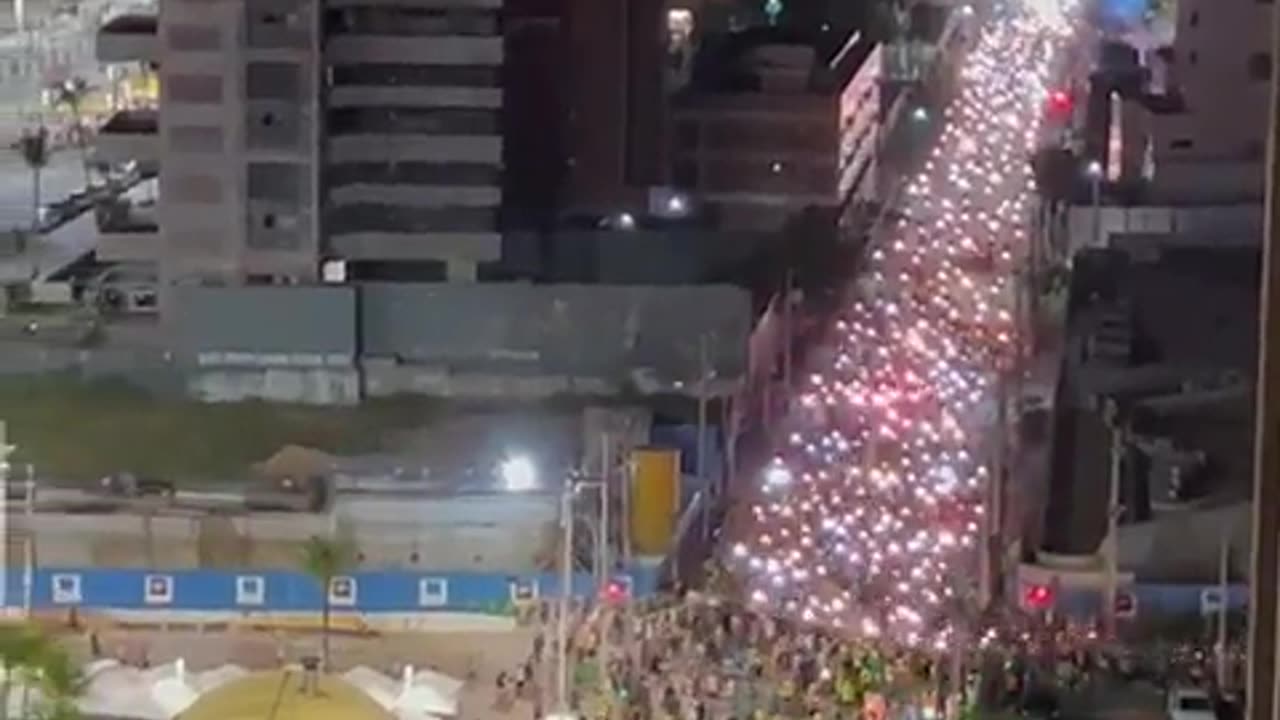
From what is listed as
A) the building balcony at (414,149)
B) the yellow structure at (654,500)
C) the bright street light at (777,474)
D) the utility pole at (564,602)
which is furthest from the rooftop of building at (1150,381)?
the building balcony at (414,149)

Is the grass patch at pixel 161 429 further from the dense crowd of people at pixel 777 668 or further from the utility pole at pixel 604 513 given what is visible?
the dense crowd of people at pixel 777 668

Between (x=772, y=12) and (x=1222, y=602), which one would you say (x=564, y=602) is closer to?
(x=1222, y=602)

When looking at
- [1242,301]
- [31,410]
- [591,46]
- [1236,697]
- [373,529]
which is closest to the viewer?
[1236,697]

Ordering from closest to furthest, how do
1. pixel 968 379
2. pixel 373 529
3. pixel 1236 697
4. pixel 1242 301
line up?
pixel 1236 697 → pixel 1242 301 → pixel 373 529 → pixel 968 379

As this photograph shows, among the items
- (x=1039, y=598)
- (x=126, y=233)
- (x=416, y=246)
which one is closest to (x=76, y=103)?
(x=126, y=233)

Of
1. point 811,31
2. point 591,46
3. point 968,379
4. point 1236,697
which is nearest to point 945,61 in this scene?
point 811,31

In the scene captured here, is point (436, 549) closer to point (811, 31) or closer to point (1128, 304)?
point (1128, 304)

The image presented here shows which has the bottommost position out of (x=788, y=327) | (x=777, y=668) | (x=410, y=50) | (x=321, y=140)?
(x=777, y=668)
